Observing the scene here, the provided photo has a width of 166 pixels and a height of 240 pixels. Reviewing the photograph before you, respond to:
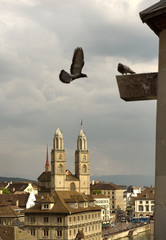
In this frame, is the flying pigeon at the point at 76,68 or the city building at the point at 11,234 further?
the city building at the point at 11,234

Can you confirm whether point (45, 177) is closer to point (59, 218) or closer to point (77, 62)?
point (59, 218)

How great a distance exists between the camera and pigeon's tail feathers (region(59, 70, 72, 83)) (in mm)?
4164

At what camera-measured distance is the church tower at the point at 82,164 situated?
323 ft

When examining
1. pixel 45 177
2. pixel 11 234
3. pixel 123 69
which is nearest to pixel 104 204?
pixel 45 177

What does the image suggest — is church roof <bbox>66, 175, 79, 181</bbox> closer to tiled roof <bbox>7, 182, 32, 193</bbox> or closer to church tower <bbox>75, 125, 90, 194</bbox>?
church tower <bbox>75, 125, 90, 194</bbox>

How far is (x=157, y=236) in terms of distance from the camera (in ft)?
10.0

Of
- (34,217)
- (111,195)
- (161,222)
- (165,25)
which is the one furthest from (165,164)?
(111,195)

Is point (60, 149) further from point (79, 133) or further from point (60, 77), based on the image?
point (60, 77)

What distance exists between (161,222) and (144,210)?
92114 millimetres

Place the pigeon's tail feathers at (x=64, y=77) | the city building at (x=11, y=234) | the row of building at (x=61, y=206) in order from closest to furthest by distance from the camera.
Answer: the pigeon's tail feathers at (x=64, y=77) → the city building at (x=11, y=234) → the row of building at (x=61, y=206)

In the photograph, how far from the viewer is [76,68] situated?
4.54 metres

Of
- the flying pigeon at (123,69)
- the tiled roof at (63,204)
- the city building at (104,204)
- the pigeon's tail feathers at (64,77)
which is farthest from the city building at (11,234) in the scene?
the city building at (104,204)

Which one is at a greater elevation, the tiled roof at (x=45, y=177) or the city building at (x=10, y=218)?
the tiled roof at (x=45, y=177)

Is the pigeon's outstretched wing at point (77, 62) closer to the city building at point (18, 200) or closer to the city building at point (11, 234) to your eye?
the city building at point (11, 234)
